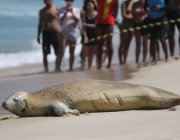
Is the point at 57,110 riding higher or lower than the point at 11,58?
higher

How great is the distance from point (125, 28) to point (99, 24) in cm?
214

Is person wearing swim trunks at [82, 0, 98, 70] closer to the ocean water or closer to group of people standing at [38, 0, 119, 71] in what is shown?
group of people standing at [38, 0, 119, 71]

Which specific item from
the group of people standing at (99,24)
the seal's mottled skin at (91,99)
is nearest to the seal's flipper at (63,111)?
the seal's mottled skin at (91,99)

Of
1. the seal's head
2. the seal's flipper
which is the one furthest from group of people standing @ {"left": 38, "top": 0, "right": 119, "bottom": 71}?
the seal's flipper

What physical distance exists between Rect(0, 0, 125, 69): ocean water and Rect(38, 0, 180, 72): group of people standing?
2695 mm

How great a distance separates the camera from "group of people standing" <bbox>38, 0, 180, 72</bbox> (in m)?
15.6

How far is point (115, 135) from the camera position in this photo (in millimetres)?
6332

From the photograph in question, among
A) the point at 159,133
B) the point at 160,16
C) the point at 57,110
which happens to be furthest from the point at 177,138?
the point at 160,16

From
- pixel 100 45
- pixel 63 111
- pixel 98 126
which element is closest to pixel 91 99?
pixel 63 111

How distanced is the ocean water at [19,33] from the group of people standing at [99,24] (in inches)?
106

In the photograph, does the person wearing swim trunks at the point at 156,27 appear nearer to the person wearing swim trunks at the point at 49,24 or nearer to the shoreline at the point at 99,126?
the person wearing swim trunks at the point at 49,24

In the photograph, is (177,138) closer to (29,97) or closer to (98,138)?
(98,138)

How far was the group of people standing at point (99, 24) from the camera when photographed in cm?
1564

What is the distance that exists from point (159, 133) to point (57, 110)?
73.0 inches
